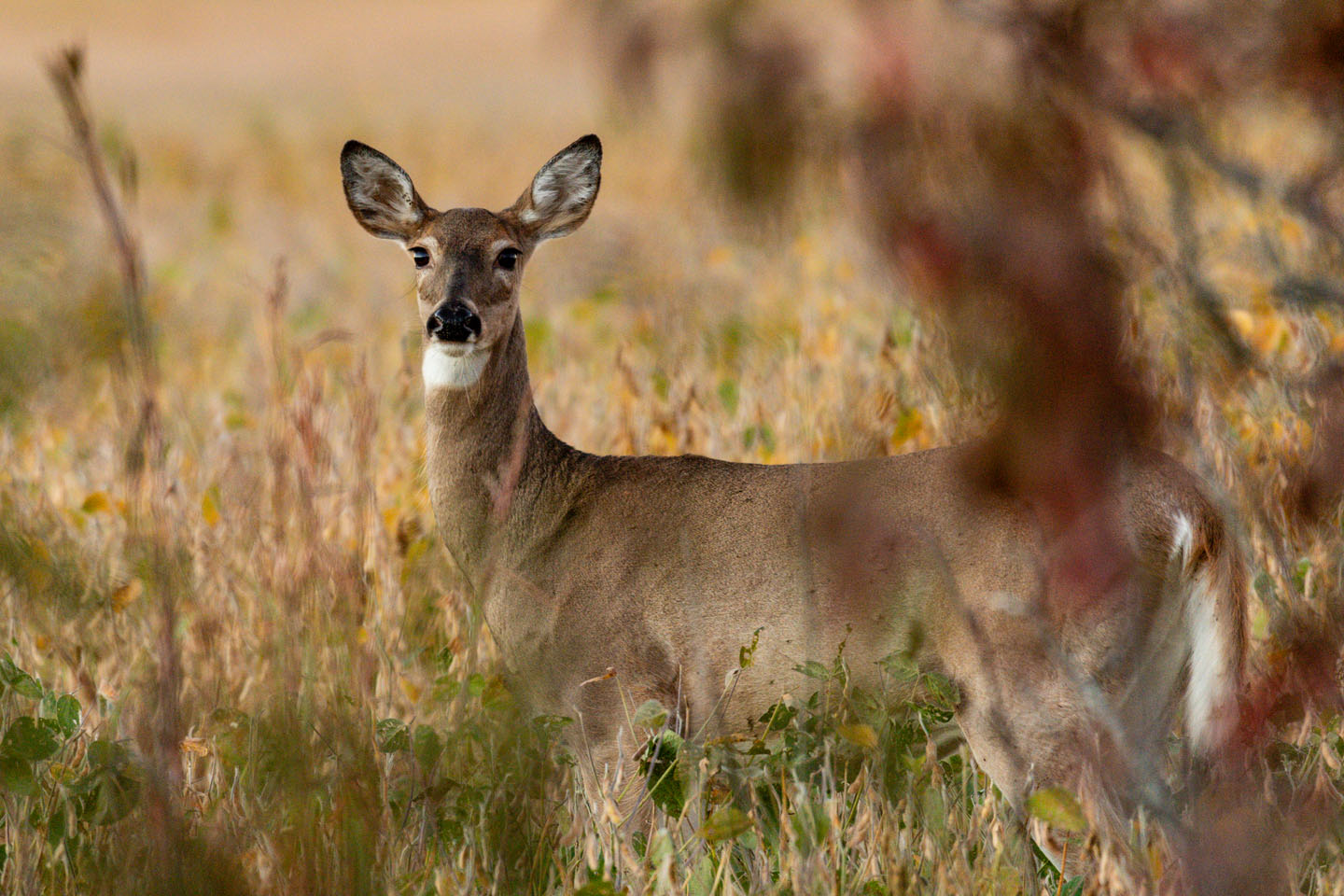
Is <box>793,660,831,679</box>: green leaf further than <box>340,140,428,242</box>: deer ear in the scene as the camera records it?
No

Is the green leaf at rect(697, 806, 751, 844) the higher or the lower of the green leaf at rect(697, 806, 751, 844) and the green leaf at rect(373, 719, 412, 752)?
the higher

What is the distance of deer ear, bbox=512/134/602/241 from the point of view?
489 centimetres

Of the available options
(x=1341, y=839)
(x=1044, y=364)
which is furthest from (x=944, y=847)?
(x=1044, y=364)

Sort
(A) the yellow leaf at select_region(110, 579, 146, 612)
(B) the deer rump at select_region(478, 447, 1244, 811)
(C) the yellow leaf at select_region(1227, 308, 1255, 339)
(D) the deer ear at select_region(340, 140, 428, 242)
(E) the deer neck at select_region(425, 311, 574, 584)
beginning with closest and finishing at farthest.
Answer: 1. (B) the deer rump at select_region(478, 447, 1244, 811)
2. (A) the yellow leaf at select_region(110, 579, 146, 612)
3. (E) the deer neck at select_region(425, 311, 574, 584)
4. (D) the deer ear at select_region(340, 140, 428, 242)
5. (C) the yellow leaf at select_region(1227, 308, 1255, 339)

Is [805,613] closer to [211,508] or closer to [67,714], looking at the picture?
[67,714]

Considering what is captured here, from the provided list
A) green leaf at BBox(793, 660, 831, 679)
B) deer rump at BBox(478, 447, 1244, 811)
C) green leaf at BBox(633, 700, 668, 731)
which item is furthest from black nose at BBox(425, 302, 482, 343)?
green leaf at BBox(793, 660, 831, 679)

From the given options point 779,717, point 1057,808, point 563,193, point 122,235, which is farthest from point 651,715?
point 563,193

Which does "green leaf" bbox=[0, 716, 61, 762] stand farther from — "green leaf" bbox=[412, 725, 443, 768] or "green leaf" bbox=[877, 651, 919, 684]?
"green leaf" bbox=[877, 651, 919, 684]

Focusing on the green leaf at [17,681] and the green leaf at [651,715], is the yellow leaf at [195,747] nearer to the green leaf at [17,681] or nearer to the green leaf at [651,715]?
the green leaf at [17,681]

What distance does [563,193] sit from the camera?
4.97 m

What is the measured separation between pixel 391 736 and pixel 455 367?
135 centimetres

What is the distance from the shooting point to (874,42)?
1229 millimetres

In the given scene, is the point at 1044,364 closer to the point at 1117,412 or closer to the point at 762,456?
the point at 1117,412

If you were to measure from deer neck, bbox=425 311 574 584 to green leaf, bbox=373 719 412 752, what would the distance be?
3.16ft
